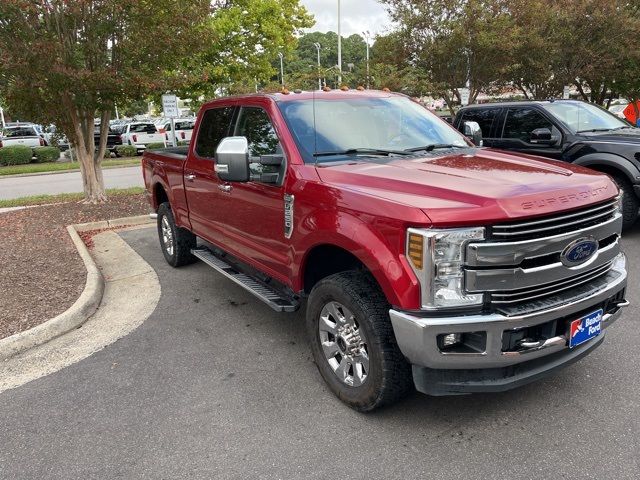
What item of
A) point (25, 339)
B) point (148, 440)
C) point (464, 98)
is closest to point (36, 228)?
point (25, 339)

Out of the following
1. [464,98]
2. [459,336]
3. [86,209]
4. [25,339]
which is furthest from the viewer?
[464,98]

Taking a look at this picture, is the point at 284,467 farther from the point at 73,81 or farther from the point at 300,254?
the point at 73,81

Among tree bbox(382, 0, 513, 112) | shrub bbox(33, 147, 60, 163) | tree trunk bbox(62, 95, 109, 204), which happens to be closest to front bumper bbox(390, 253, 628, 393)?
tree trunk bbox(62, 95, 109, 204)

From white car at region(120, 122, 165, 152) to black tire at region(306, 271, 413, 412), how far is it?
27.6 metres

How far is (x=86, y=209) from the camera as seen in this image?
10.2 m

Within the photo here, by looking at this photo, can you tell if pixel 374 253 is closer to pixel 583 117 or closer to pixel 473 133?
pixel 473 133

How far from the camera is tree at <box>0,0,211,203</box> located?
830 centimetres

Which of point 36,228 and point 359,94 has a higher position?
point 359,94

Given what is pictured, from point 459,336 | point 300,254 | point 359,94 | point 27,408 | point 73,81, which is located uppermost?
point 73,81

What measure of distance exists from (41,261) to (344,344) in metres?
4.90

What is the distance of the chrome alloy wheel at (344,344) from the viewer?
121 inches

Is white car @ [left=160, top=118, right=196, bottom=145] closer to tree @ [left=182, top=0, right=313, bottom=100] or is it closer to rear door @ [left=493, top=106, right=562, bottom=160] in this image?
tree @ [left=182, top=0, right=313, bottom=100]

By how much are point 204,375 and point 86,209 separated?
7684 mm

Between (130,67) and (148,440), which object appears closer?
(148,440)
